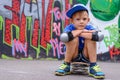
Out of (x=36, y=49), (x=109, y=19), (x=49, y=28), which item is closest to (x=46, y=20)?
(x=49, y=28)

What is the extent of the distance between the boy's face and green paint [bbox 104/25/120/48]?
246 cm

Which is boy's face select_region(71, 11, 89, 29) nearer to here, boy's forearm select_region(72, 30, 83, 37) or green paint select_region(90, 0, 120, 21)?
boy's forearm select_region(72, 30, 83, 37)

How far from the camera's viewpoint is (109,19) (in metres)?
6.94

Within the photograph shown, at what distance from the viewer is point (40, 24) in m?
6.83

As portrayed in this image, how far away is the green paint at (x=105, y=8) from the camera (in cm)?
691

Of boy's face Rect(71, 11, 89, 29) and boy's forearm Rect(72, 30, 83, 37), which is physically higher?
boy's face Rect(71, 11, 89, 29)

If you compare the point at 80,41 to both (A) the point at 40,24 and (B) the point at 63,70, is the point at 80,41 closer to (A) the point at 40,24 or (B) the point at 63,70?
(B) the point at 63,70

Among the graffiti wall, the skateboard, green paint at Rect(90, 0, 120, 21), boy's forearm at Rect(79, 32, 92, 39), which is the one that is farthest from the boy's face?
green paint at Rect(90, 0, 120, 21)

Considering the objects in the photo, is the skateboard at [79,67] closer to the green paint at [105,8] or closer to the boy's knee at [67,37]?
the boy's knee at [67,37]

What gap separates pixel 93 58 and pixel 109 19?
8.48 feet

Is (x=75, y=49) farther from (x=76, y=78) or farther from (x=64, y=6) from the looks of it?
(x=64, y=6)

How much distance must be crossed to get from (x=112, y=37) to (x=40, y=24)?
139cm

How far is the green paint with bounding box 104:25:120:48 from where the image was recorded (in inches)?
273

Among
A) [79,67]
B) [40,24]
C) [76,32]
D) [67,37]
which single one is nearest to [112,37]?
[40,24]
